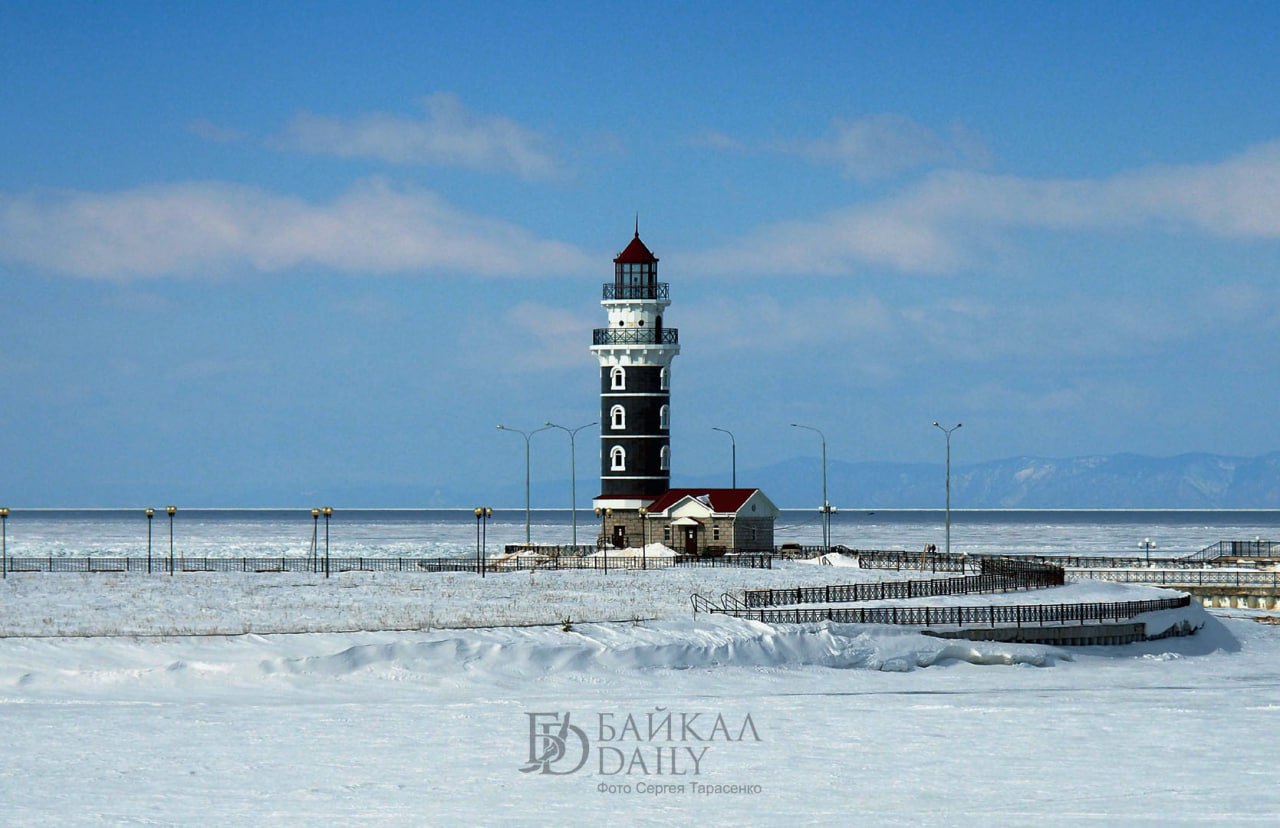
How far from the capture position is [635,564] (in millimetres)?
90250

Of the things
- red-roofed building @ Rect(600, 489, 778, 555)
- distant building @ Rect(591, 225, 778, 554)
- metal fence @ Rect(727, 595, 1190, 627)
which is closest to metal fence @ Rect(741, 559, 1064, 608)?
metal fence @ Rect(727, 595, 1190, 627)

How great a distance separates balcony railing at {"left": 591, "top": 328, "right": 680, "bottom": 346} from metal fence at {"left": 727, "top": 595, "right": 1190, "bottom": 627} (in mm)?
44583

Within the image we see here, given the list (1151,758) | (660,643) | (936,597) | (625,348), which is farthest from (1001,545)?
(1151,758)

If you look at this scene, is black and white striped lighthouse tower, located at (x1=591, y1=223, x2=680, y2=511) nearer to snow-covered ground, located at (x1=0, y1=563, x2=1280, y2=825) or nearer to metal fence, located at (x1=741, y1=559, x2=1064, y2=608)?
metal fence, located at (x1=741, y1=559, x2=1064, y2=608)

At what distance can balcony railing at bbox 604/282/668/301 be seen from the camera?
103 meters

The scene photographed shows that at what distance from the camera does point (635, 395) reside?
332 ft

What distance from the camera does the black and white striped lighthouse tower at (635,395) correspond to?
10125 centimetres

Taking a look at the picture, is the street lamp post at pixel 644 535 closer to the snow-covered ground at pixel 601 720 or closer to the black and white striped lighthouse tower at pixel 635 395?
the black and white striped lighthouse tower at pixel 635 395

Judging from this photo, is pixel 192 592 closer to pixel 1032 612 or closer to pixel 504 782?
pixel 1032 612

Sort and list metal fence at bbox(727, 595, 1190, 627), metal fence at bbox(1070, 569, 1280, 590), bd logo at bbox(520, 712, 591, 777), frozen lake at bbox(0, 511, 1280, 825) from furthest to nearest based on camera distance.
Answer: metal fence at bbox(1070, 569, 1280, 590)
metal fence at bbox(727, 595, 1190, 627)
bd logo at bbox(520, 712, 591, 777)
frozen lake at bbox(0, 511, 1280, 825)

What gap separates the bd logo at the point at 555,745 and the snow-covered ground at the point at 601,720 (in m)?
0.12

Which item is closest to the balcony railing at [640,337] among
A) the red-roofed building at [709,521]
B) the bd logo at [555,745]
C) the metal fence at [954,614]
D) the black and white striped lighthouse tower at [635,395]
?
the black and white striped lighthouse tower at [635,395]

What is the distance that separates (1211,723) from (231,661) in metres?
25.1

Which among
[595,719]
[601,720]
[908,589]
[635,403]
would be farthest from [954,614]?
[635,403]
